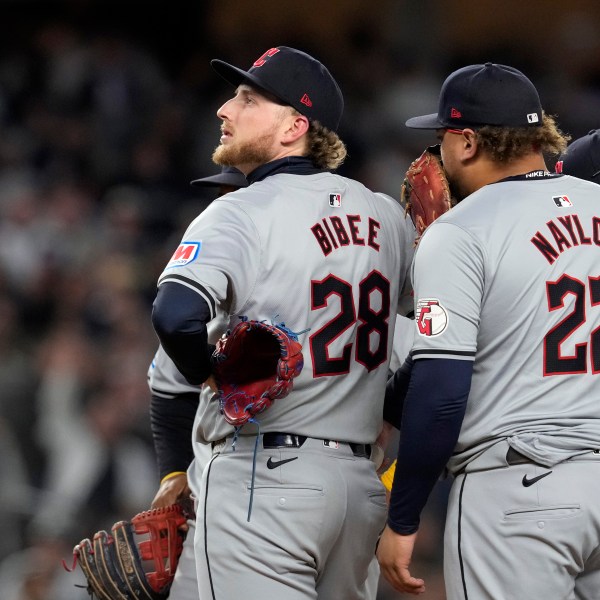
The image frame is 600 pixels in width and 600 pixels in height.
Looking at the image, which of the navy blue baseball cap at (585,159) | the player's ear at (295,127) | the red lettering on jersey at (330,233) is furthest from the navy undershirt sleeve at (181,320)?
the navy blue baseball cap at (585,159)

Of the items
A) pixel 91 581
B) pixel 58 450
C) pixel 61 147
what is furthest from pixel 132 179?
pixel 91 581

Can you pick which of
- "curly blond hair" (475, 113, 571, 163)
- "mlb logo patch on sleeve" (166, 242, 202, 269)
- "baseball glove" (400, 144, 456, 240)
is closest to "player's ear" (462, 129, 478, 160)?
"curly blond hair" (475, 113, 571, 163)

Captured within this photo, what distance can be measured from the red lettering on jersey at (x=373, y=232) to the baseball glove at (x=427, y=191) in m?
0.11

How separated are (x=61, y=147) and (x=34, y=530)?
343 cm

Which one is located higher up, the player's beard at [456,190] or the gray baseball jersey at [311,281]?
the player's beard at [456,190]

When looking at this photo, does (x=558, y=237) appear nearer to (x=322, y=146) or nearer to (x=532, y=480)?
(x=532, y=480)

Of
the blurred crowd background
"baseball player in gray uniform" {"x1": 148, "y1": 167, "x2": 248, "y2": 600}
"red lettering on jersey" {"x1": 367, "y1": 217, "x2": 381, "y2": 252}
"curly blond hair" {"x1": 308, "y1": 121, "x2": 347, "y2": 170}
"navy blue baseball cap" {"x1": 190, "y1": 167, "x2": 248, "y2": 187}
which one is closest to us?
"red lettering on jersey" {"x1": 367, "y1": 217, "x2": 381, "y2": 252}

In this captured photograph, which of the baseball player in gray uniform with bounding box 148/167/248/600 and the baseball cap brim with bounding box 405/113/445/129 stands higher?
the baseball cap brim with bounding box 405/113/445/129

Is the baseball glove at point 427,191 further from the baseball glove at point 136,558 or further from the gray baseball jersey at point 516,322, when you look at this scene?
the baseball glove at point 136,558

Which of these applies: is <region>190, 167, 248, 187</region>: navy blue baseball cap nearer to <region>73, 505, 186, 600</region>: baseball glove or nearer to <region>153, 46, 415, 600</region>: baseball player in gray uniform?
<region>153, 46, 415, 600</region>: baseball player in gray uniform

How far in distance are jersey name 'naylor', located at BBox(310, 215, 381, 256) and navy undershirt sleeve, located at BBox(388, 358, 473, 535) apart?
459mm

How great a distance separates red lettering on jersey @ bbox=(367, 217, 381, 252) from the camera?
119 inches

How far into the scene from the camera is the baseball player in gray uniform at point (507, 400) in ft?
8.42

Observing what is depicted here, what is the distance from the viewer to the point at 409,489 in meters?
2.63
